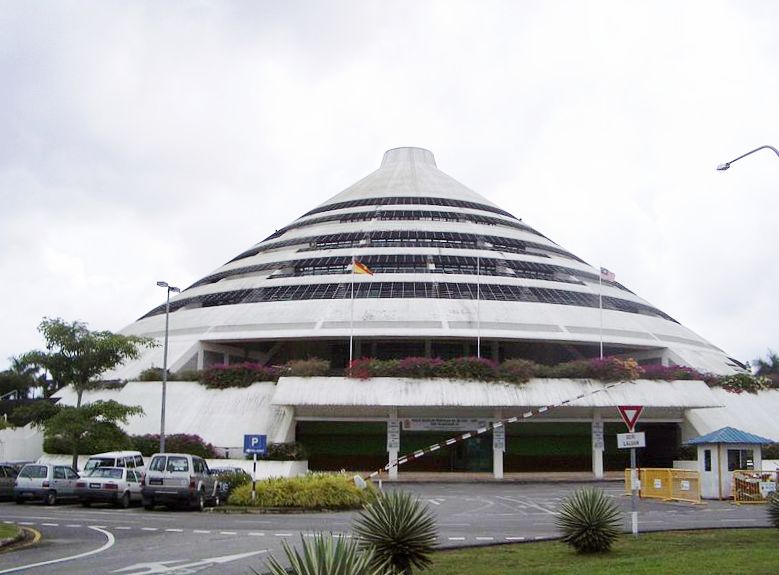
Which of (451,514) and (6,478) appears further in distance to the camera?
(6,478)

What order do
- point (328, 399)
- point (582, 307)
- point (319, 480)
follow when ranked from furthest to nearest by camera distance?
point (582, 307) < point (328, 399) < point (319, 480)

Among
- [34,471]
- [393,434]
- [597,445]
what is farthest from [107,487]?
[597,445]

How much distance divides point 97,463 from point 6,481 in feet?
12.1

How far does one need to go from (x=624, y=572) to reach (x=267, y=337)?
3830cm

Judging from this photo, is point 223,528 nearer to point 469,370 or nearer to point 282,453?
point 282,453

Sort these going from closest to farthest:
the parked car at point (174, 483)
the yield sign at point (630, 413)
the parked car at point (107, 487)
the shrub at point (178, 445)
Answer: the yield sign at point (630, 413) < the parked car at point (174, 483) < the parked car at point (107, 487) < the shrub at point (178, 445)

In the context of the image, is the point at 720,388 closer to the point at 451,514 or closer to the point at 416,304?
the point at 416,304

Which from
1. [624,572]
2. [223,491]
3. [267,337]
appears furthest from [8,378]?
[624,572]

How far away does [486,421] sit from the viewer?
4544cm

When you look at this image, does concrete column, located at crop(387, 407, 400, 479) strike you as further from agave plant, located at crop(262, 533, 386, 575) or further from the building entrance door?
agave plant, located at crop(262, 533, 386, 575)

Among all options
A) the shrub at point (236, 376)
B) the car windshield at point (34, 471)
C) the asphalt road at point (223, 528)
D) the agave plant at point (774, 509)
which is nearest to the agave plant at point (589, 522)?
the asphalt road at point (223, 528)

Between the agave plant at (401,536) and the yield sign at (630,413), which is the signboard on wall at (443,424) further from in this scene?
the agave plant at (401,536)

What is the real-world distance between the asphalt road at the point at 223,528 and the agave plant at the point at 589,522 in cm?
224

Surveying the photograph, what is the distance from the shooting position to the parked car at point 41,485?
1206 inches
